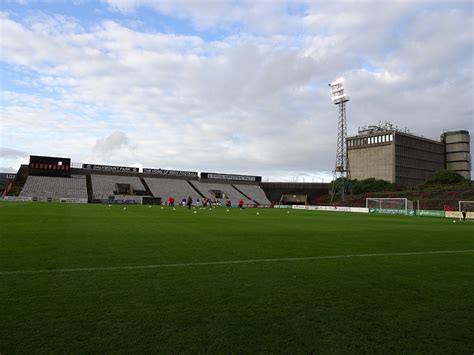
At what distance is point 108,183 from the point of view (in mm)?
80812

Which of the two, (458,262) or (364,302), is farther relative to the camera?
(458,262)

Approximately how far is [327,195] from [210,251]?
91.8 meters

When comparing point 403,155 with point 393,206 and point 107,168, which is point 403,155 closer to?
point 393,206

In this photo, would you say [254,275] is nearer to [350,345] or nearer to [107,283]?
[107,283]

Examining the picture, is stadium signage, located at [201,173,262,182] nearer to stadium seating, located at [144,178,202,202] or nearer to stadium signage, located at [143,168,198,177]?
stadium signage, located at [143,168,198,177]

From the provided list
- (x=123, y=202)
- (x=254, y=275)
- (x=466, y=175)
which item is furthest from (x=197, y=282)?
(x=466, y=175)

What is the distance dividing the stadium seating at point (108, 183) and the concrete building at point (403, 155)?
82139 millimetres

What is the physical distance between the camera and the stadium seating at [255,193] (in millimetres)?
92000

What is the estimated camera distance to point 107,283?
6488mm

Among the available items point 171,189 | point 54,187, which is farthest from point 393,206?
point 54,187

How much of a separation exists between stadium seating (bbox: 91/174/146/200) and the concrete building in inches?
3234

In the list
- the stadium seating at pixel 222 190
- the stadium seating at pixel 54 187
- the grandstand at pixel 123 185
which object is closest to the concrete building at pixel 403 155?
the grandstand at pixel 123 185

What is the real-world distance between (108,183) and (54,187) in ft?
37.7

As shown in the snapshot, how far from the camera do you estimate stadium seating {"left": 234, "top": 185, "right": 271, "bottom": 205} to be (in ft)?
302
